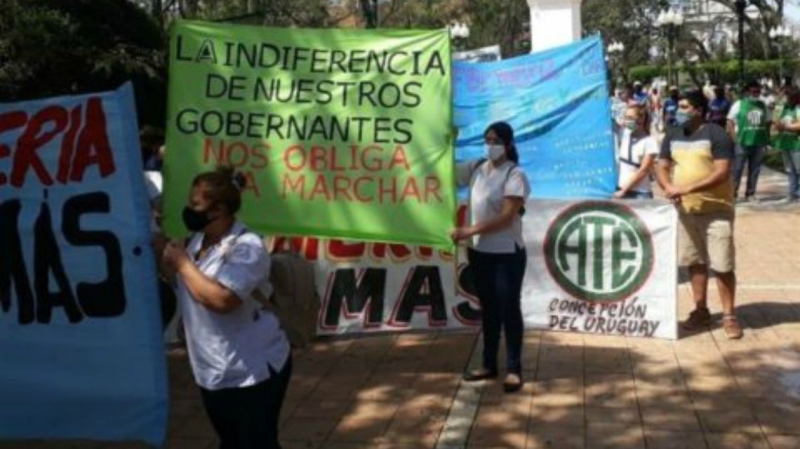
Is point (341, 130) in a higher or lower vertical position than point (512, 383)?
higher

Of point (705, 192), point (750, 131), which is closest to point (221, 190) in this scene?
point (705, 192)

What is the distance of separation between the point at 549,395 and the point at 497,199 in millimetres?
1150

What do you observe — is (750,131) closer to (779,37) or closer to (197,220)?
(197,220)

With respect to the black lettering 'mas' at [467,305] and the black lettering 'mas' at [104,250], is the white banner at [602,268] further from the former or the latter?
the black lettering 'mas' at [104,250]

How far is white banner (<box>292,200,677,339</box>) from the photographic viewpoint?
689cm

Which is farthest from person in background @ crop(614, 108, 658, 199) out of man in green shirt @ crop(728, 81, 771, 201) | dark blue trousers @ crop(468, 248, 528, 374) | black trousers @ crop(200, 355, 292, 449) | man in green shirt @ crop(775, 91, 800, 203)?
man in green shirt @ crop(775, 91, 800, 203)

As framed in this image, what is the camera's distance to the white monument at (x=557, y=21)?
12.1 meters

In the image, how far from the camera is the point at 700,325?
23.2 feet

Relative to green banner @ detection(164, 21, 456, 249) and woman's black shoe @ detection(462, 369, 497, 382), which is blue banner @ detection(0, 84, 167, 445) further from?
woman's black shoe @ detection(462, 369, 497, 382)

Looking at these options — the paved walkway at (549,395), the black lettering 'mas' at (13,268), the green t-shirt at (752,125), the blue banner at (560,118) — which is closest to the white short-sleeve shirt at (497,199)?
the paved walkway at (549,395)

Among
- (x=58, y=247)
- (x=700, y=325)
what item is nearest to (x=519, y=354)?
(x=700, y=325)

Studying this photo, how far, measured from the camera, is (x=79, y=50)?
Result: 7746mm

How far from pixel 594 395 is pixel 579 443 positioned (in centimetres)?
75

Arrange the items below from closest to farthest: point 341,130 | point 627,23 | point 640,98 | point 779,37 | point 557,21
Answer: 1. point 341,130
2. point 557,21
3. point 640,98
4. point 779,37
5. point 627,23
